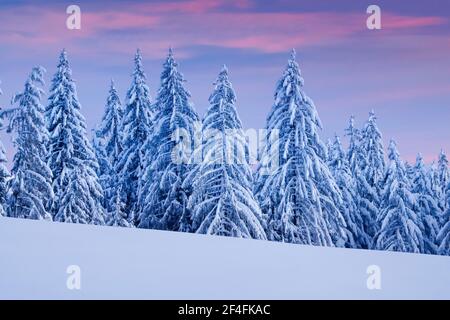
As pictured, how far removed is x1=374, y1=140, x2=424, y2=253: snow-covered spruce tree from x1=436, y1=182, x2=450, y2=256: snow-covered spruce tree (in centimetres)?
60

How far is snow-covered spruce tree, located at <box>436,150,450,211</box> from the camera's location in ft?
62.0

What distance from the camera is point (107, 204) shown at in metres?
19.3

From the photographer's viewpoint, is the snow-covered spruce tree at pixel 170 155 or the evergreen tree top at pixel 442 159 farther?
the snow-covered spruce tree at pixel 170 155

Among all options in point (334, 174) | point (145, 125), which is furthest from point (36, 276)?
point (334, 174)

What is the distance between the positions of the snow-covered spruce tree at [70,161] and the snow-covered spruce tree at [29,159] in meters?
0.31

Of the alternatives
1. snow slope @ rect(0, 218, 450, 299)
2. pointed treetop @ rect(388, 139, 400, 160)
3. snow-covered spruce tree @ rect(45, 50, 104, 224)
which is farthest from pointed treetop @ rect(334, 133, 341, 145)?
snow-covered spruce tree @ rect(45, 50, 104, 224)

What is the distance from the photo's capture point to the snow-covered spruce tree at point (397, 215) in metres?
20.3

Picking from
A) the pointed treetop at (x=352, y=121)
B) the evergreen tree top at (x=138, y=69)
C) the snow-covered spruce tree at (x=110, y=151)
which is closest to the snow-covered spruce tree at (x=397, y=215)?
the pointed treetop at (x=352, y=121)

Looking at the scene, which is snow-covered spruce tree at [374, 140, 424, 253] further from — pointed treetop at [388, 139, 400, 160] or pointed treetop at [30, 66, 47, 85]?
pointed treetop at [30, 66, 47, 85]

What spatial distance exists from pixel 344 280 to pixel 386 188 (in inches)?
266

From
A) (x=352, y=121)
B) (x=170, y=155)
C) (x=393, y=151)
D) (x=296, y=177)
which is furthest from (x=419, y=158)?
(x=170, y=155)

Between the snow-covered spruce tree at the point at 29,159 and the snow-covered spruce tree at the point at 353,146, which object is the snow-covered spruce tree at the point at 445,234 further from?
the snow-covered spruce tree at the point at 29,159

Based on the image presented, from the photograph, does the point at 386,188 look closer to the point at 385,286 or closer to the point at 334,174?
the point at 334,174

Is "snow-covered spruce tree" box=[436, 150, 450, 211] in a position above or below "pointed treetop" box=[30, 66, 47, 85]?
below
